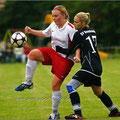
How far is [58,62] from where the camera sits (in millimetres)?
6930

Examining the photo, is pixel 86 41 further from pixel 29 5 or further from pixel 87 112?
pixel 29 5

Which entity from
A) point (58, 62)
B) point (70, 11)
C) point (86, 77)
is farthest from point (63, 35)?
point (70, 11)

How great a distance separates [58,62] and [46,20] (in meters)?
21.1

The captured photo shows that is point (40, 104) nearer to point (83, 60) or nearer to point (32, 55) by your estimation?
point (32, 55)

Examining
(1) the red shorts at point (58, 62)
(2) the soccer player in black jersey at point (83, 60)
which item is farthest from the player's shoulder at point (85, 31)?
(1) the red shorts at point (58, 62)

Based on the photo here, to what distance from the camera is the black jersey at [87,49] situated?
6.65 metres

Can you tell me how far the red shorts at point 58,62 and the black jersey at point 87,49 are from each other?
33 centimetres

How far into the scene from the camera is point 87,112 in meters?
7.71

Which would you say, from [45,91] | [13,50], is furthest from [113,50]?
[45,91]

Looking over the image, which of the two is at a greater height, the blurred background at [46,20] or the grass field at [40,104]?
the grass field at [40,104]

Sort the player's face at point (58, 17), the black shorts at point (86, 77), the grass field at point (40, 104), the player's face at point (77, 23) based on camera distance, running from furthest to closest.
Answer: the grass field at point (40, 104) → the player's face at point (58, 17) → the player's face at point (77, 23) → the black shorts at point (86, 77)

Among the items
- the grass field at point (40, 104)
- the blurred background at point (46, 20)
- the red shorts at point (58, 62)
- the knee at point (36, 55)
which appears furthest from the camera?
the blurred background at point (46, 20)

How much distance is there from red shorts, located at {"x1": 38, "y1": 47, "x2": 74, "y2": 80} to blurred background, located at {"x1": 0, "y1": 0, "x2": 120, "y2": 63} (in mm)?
11175

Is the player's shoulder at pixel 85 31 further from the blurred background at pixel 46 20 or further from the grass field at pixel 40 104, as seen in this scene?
the blurred background at pixel 46 20
